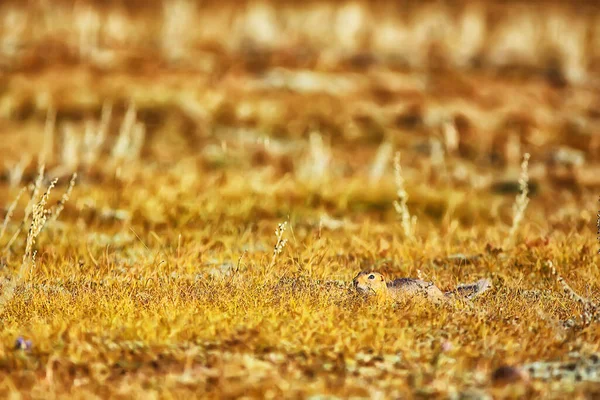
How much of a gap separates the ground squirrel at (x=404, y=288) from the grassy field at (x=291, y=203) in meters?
0.11

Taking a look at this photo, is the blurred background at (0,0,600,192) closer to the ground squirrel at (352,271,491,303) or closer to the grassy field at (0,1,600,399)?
the grassy field at (0,1,600,399)

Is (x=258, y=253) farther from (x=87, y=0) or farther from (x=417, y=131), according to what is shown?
(x=87, y=0)

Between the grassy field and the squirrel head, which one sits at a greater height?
the squirrel head

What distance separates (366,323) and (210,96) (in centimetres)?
1379

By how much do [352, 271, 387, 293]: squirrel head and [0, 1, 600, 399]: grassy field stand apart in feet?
0.28

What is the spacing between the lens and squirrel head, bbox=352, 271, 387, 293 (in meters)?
5.33

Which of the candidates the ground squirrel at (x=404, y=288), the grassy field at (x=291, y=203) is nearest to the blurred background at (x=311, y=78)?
the grassy field at (x=291, y=203)

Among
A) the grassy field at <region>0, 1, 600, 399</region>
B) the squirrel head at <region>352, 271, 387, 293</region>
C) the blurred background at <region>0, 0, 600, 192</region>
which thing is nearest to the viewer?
the grassy field at <region>0, 1, 600, 399</region>

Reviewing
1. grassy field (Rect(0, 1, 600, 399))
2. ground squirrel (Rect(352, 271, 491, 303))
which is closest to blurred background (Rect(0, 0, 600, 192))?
grassy field (Rect(0, 1, 600, 399))

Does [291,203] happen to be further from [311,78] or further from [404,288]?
[311,78]

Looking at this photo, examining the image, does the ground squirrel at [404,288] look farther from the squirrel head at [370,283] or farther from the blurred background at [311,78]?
the blurred background at [311,78]

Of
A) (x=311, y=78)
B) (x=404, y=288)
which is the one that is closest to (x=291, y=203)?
(x=404, y=288)

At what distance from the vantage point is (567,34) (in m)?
25.9

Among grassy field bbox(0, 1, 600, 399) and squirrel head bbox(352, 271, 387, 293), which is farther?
squirrel head bbox(352, 271, 387, 293)
